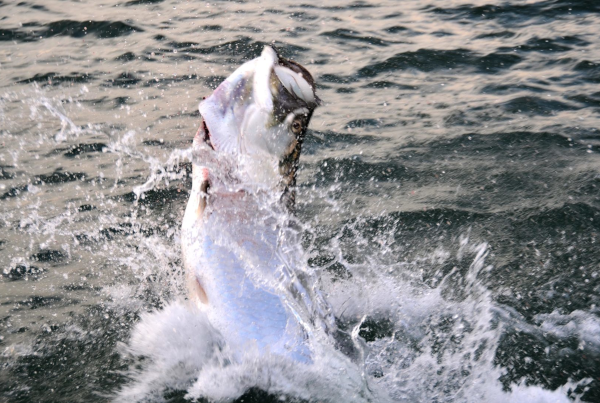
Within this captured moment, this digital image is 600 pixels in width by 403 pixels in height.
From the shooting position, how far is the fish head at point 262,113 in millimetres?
2588

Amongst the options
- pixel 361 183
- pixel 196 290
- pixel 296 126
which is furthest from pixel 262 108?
pixel 361 183

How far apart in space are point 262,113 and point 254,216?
44 cm

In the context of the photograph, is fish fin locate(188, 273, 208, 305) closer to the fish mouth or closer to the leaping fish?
the leaping fish

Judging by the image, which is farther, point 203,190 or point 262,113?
point 203,190

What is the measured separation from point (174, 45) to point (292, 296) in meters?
4.98

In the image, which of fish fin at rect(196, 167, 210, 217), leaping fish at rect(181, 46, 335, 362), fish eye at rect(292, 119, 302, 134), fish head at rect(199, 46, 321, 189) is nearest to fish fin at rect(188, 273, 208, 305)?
leaping fish at rect(181, 46, 335, 362)

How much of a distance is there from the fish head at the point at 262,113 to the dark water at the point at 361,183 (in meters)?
0.53

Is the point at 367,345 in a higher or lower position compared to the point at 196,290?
lower

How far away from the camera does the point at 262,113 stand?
259cm

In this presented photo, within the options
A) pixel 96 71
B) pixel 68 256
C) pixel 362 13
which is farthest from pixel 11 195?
pixel 362 13

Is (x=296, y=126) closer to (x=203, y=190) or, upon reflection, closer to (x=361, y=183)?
(x=203, y=190)

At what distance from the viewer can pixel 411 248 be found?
155 inches

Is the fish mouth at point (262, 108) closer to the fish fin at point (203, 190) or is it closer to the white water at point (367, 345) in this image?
the fish fin at point (203, 190)

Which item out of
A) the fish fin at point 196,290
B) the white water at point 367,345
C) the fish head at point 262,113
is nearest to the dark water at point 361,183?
the white water at point 367,345
